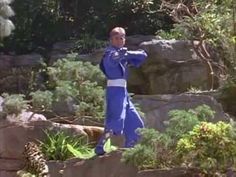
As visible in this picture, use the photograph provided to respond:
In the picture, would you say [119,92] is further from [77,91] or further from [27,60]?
[27,60]

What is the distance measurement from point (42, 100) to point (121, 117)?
9.13ft

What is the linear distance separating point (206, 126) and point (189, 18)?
17.4ft

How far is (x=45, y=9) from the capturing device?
1689cm

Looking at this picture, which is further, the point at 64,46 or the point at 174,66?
the point at 64,46

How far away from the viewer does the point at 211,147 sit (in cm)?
595

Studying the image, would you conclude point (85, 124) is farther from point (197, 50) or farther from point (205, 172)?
point (205, 172)

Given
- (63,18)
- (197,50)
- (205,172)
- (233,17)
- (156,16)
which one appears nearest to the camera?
(205,172)

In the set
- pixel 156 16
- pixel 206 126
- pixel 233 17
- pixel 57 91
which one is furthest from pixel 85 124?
pixel 156 16

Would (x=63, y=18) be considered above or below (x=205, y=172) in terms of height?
above

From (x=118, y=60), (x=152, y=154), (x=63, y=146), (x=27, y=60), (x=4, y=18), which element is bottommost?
(x=63, y=146)

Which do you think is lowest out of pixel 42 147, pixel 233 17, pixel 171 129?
pixel 42 147

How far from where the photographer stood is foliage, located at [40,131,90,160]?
9344 mm

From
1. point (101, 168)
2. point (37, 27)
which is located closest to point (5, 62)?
point (37, 27)

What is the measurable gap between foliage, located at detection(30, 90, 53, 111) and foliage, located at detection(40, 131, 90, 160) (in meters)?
0.96
